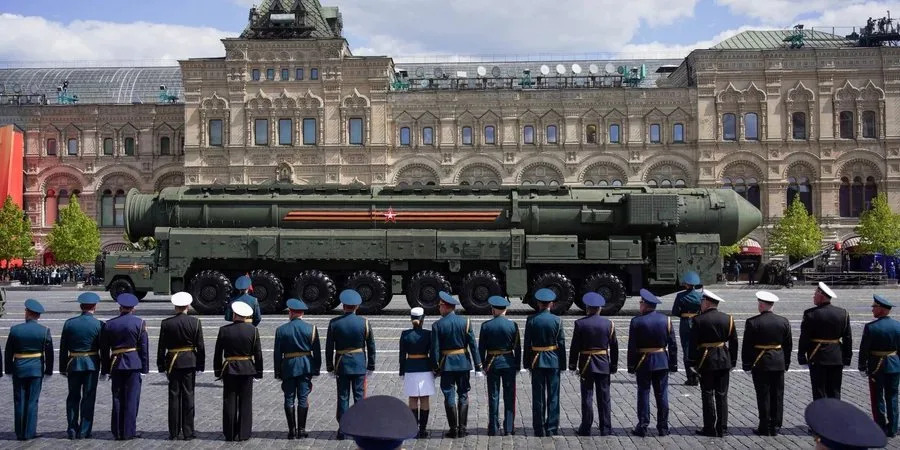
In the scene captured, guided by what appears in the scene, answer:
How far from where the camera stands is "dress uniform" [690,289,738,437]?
35.4ft

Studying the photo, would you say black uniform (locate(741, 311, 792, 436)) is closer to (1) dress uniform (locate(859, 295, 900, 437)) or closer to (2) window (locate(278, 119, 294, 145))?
(1) dress uniform (locate(859, 295, 900, 437))

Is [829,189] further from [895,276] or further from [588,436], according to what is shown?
[588,436]

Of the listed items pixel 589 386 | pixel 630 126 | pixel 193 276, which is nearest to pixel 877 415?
pixel 589 386

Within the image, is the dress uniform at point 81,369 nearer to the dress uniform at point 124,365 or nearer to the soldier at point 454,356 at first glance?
the dress uniform at point 124,365

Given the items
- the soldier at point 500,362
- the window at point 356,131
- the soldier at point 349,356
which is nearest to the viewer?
the soldier at point 500,362

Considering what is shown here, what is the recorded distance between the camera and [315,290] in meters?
26.9

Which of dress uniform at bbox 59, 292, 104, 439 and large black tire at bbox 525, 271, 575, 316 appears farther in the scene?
large black tire at bbox 525, 271, 575, 316

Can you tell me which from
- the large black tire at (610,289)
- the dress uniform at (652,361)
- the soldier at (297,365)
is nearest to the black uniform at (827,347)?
the dress uniform at (652,361)

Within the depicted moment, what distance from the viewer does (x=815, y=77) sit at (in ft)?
174

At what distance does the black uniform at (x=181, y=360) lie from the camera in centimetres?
1076

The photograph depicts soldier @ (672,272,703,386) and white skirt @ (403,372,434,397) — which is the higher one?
soldier @ (672,272,703,386)

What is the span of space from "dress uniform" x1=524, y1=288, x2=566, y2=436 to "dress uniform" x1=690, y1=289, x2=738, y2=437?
1.70 m

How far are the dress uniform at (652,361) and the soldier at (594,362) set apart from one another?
0.32 meters

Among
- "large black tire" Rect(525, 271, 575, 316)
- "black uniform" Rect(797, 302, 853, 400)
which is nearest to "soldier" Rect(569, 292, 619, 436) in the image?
"black uniform" Rect(797, 302, 853, 400)
